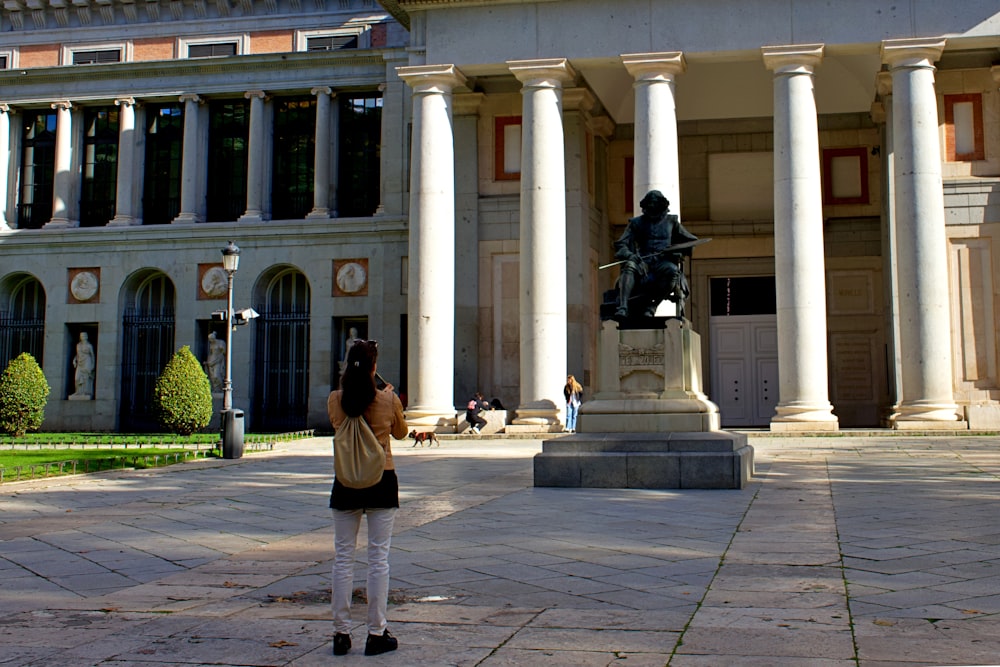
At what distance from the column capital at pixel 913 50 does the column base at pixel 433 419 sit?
15.6m

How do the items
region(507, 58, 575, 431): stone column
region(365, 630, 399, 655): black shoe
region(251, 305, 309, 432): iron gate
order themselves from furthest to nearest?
region(251, 305, 309, 432): iron gate < region(507, 58, 575, 431): stone column < region(365, 630, 399, 655): black shoe

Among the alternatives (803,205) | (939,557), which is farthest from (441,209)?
(939,557)

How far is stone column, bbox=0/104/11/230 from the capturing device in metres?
39.8

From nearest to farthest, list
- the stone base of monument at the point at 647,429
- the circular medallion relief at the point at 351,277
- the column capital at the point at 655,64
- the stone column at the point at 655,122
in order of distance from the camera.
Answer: the stone base of monument at the point at 647,429
the stone column at the point at 655,122
the column capital at the point at 655,64
the circular medallion relief at the point at 351,277

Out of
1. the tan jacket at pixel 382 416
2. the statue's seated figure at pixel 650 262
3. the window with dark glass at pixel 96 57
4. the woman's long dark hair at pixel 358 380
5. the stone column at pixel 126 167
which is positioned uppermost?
the window with dark glass at pixel 96 57

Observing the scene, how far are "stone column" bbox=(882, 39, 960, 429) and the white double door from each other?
9234 millimetres

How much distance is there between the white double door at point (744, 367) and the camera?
37000 mm

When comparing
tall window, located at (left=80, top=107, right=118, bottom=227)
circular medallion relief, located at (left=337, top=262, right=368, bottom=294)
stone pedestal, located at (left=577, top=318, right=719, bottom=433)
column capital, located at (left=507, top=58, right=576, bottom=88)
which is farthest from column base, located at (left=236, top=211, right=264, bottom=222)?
stone pedestal, located at (left=577, top=318, right=719, bottom=433)

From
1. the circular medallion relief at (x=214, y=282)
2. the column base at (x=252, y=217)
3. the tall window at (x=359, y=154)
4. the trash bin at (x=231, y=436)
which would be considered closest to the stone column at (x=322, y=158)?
the tall window at (x=359, y=154)

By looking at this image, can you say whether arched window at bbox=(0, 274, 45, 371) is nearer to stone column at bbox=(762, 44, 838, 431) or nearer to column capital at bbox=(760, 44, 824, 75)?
stone column at bbox=(762, 44, 838, 431)

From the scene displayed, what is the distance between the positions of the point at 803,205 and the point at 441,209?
10.1 m

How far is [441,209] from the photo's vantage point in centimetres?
3006

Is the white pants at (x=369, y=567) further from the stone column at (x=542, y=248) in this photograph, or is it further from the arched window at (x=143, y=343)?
the arched window at (x=143, y=343)

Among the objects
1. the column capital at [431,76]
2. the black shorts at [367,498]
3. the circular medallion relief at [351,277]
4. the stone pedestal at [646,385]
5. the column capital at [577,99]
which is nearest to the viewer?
the black shorts at [367,498]
